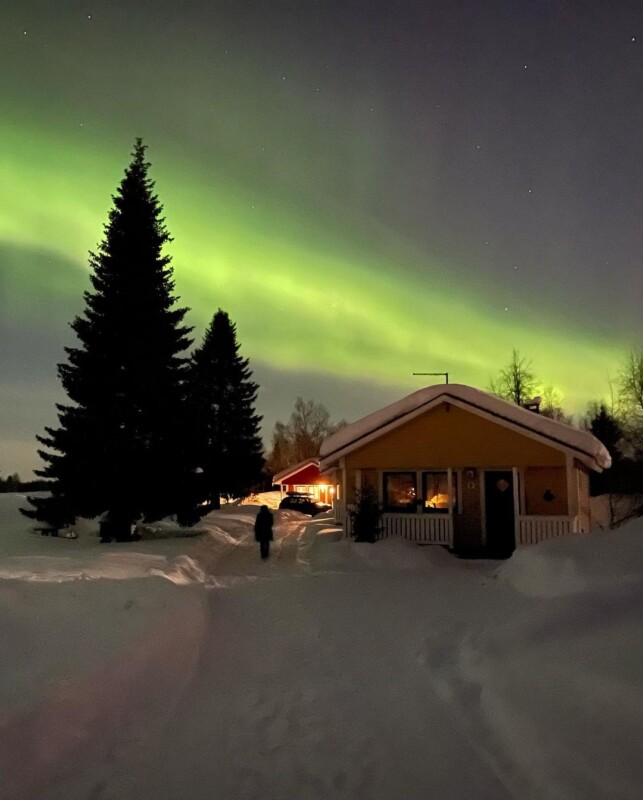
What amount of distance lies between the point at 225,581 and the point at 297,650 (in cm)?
613

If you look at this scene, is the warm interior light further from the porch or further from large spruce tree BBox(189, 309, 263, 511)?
large spruce tree BBox(189, 309, 263, 511)

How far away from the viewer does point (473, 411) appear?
18656mm

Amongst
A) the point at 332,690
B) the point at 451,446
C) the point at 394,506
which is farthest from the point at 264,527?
the point at 332,690

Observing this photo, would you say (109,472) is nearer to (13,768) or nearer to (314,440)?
(13,768)

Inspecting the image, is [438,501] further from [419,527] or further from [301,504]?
[301,504]

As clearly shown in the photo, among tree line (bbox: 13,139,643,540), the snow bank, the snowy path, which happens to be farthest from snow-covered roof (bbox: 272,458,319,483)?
the snowy path

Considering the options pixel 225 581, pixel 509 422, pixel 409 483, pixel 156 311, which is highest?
pixel 156 311

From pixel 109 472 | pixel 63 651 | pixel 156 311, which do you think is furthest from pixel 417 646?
pixel 156 311

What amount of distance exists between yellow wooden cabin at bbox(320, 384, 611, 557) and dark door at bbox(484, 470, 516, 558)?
0.10 feet

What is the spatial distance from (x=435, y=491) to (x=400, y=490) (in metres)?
1.15

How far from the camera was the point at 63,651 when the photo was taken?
5.98 metres

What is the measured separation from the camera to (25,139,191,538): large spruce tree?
797 inches

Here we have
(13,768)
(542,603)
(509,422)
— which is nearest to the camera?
(13,768)

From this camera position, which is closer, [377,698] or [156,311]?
[377,698]
